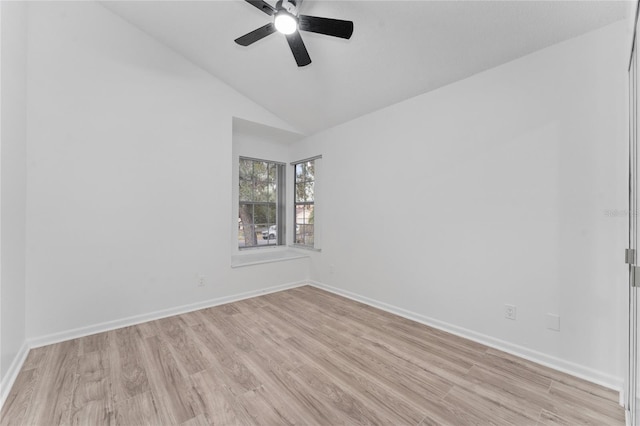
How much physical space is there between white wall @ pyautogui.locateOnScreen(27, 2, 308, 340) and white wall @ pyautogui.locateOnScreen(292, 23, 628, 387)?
216cm

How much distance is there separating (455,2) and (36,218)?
3914 mm

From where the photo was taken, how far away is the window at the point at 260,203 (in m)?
4.54

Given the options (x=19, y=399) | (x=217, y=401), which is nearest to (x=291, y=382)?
(x=217, y=401)

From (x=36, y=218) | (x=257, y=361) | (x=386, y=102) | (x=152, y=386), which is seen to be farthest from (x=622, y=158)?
(x=36, y=218)

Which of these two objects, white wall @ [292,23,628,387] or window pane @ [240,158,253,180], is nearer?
white wall @ [292,23,628,387]

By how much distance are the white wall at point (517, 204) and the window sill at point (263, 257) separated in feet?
4.61

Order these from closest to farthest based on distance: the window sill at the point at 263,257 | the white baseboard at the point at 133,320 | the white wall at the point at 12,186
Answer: the white wall at the point at 12,186 < the white baseboard at the point at 133,320 < the window sill at the point at 263,257

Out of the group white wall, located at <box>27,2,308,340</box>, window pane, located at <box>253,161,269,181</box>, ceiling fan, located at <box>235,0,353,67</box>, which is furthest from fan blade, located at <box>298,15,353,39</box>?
window pane, located at <box>253,161,269,181</box>

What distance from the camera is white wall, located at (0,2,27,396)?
1.81 m

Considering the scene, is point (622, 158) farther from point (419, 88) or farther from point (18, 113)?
point (18, 113)

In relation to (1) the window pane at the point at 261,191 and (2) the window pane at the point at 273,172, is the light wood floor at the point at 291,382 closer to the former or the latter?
(1) the window pane at the point at 261,191

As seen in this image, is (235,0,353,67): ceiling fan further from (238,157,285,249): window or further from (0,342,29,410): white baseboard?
(0,342,29,410): white baseboard

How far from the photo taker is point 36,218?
7.75 feet

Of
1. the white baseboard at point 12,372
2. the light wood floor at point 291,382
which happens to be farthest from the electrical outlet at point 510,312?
the white baseboard at point 12,372
